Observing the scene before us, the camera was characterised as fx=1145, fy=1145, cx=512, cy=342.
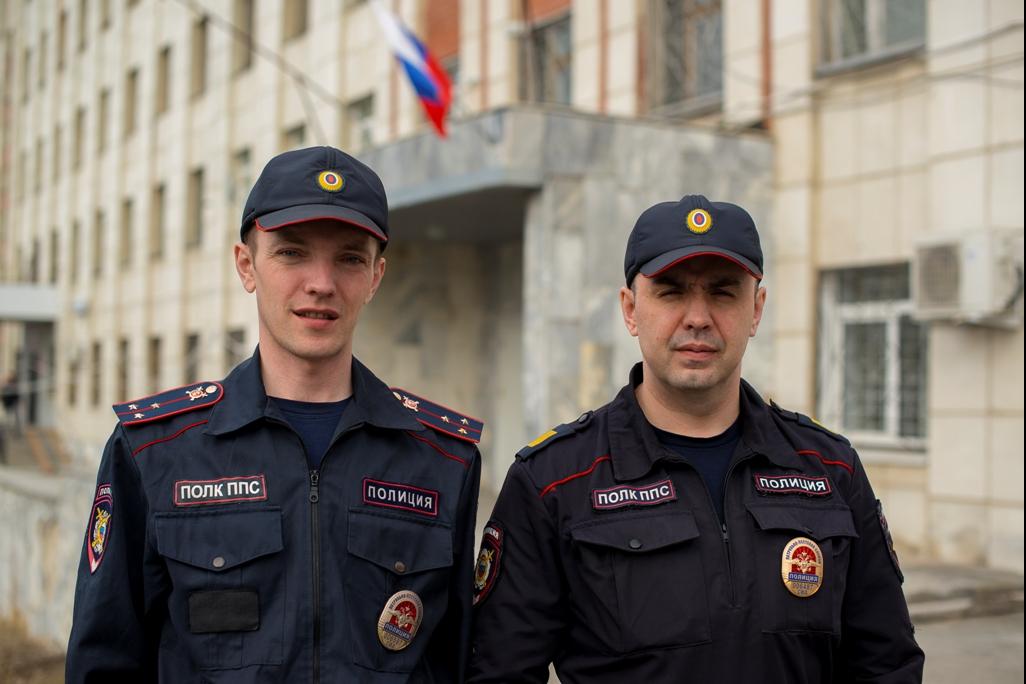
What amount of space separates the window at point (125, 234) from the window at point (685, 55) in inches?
695

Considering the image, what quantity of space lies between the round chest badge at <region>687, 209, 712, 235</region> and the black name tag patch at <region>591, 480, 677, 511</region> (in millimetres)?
621

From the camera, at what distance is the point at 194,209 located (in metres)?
23.5

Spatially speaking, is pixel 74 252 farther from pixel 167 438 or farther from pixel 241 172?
pixel 167 438

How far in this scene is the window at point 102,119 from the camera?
28312 millimetres

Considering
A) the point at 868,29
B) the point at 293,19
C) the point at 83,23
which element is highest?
the point at 83,23

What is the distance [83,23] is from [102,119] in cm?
338

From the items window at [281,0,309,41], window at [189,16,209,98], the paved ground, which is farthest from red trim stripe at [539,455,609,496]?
window at [189,16,209,98]

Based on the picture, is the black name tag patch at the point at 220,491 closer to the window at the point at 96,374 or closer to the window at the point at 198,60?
the window at the point at 198,60

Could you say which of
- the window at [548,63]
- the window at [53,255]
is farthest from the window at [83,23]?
the window at [548,63]

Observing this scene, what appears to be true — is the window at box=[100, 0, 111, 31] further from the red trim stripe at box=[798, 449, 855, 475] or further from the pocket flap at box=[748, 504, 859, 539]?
the pocket flap at box=[748, 504, 859, 539]

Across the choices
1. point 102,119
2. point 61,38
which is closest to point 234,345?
point 102,119

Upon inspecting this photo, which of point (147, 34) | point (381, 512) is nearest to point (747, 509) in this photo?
point (381, 512)

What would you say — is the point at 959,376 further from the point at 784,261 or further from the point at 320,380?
the point at 320,380

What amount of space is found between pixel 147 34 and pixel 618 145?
18.7 metres
